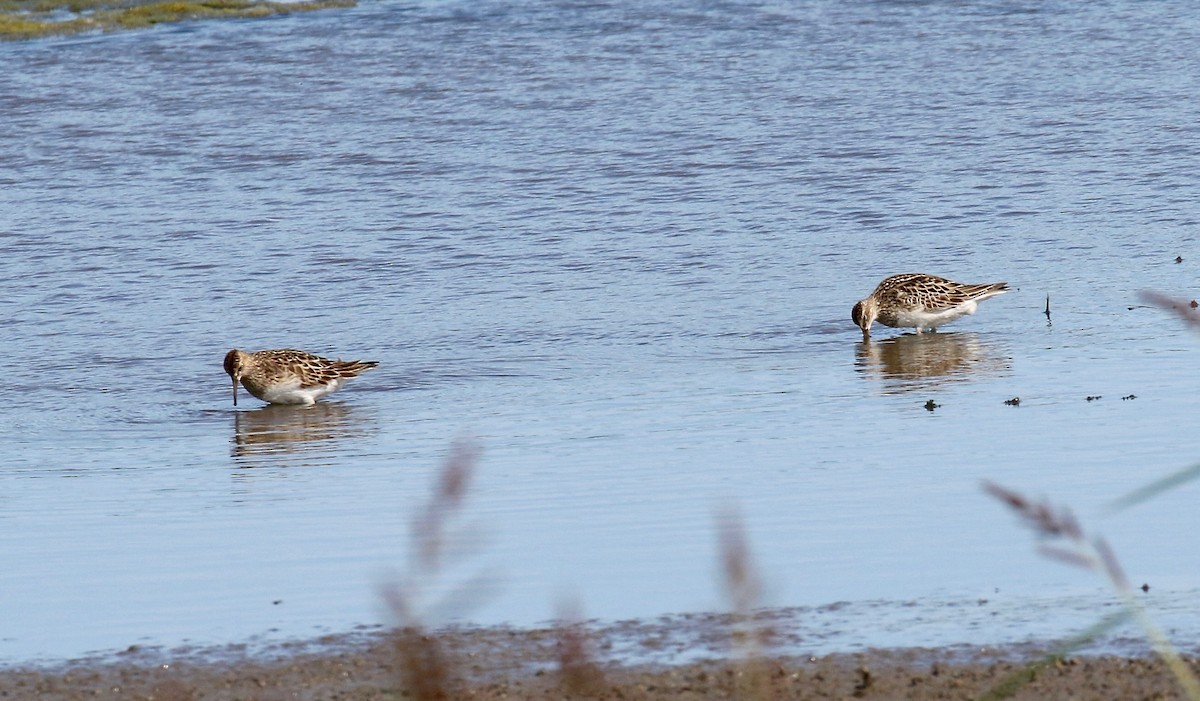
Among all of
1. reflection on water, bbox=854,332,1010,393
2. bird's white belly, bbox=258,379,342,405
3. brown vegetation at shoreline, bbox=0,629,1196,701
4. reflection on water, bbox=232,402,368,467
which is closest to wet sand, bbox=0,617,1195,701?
brown vegetation at shoreline, bbox=0,629,1196,701

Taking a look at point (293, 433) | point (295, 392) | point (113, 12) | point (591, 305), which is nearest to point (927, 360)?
point (591, 305)

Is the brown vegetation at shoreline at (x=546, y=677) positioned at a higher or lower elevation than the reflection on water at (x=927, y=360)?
lower

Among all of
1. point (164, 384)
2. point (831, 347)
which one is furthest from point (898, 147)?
point (164, 384)

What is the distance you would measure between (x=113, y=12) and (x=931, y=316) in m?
20.4

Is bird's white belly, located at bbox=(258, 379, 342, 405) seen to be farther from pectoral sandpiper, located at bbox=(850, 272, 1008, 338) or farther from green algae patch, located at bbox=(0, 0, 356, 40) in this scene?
green algae patch, located at bbox=(0, 0, 356, 40)

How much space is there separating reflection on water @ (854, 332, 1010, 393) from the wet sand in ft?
16.1

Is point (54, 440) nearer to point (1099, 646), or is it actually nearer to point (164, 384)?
point (164, 384)

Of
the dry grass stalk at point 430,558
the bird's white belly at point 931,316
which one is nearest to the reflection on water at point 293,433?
the bird's white belly at point 931,316

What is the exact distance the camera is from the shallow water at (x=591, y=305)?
6.76m

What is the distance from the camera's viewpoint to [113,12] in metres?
30.1

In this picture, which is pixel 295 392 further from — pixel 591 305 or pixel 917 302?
pixel 917 302

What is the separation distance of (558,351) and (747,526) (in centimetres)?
484

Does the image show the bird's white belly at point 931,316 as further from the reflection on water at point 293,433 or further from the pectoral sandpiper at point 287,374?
the reflection on water at point 293,433

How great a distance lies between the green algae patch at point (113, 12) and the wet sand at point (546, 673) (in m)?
23.4
